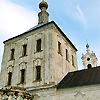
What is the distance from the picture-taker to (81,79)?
668 inches

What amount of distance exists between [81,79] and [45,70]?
3545 mm

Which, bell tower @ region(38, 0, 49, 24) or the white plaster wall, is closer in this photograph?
the white plaster wall

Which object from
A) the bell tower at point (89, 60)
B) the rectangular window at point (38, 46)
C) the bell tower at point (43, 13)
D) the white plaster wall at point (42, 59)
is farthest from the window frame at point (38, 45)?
the bell tower at point (89, 60)

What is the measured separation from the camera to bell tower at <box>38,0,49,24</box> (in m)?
26.3

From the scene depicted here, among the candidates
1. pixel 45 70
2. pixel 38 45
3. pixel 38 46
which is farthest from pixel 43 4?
pixel 45 70

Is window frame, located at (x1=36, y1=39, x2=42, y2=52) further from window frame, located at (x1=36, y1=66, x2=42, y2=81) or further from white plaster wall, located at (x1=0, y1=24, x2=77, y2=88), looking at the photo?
window frame, located at (x1=36, y1=66, x2=42, y2=81)

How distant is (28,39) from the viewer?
21.6m

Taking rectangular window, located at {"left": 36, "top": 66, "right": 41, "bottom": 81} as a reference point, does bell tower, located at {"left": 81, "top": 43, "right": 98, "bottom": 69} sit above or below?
above

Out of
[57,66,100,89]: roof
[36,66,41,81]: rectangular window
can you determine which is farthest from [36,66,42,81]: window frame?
[57,66,100,89]: roof

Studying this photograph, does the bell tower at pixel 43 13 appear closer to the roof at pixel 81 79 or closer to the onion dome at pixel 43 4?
the onion dome at pixel 43 4

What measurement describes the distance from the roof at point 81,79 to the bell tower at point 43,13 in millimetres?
10075

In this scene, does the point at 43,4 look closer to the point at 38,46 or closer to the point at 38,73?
the point at 38,46

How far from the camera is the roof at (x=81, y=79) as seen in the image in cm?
1600

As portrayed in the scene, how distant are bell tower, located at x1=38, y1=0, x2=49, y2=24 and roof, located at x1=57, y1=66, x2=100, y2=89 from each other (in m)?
10.1
